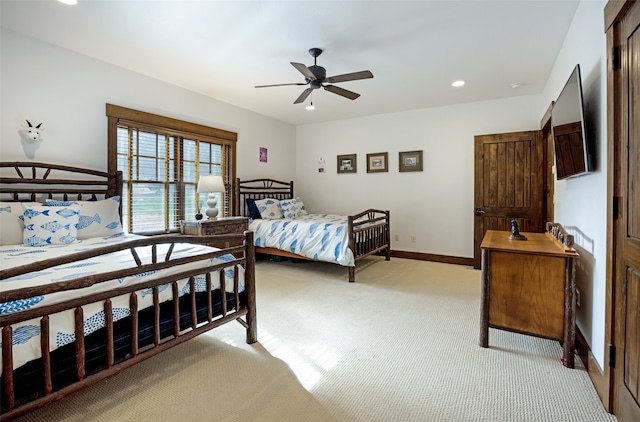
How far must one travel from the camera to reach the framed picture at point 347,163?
585 cm

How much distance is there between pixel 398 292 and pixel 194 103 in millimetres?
3722

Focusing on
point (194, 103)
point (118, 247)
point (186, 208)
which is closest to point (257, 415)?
point (118, 247)

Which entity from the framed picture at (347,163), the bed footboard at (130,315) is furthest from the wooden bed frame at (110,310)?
→ the framed picture at (347,163)

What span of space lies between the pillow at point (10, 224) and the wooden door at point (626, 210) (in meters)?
4.02

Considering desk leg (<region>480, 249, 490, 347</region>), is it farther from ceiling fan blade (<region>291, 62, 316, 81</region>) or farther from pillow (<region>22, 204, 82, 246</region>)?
pillow (<region>22, 204, 82, 246</region>)

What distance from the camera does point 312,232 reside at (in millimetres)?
4273

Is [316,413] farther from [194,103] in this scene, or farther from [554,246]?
[194,103]

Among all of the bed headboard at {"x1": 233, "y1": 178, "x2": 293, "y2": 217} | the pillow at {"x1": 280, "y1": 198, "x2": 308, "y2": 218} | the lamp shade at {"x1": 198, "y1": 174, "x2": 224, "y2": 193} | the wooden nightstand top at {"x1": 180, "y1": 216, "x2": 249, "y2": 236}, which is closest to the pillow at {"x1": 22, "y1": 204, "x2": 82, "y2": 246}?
the wooden nightstand top at {"x1": 180, "y1": 216, "x2": 249, "y2": 236}

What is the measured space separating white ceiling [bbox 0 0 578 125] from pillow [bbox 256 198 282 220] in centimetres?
183

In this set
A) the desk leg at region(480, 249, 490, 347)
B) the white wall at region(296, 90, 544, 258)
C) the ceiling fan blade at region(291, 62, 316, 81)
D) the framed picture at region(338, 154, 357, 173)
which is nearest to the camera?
the desk leg at region(480, 249, 490, 347)

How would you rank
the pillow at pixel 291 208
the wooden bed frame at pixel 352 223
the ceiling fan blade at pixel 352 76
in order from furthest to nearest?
the pillow at pixel 291 208 → the wooden bed frame at pixel 352 223 → the ceiling fan blade at pixel 352 76

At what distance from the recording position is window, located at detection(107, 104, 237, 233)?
369cm

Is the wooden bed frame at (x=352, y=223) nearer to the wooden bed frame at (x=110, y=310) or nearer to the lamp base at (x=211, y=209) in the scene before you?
the lamp base at (x=211, y=209)

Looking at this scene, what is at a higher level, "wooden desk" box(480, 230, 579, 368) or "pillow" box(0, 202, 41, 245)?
"pillow" box(0, 202, 41, 245)
